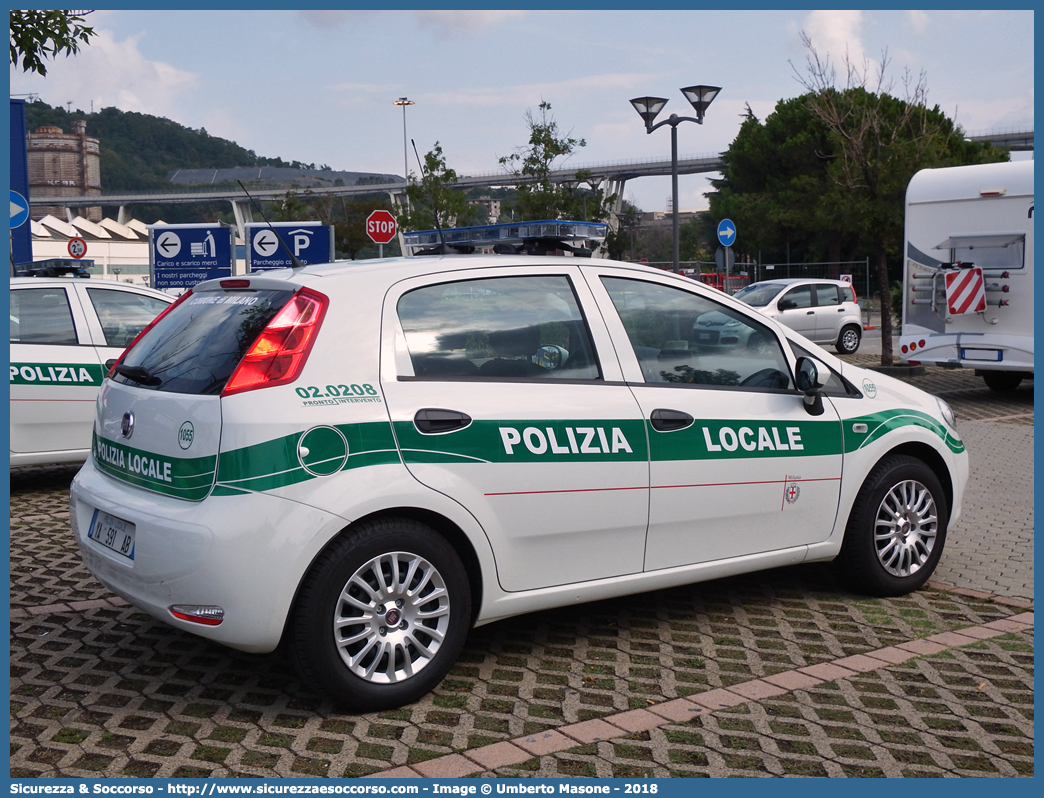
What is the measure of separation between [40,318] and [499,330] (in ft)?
16.8

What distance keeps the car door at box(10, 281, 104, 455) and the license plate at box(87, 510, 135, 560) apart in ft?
13.0

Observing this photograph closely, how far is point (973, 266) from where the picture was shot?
45.3 ft

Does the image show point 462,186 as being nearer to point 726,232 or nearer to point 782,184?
point 782,184

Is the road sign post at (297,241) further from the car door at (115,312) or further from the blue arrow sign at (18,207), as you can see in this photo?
the car door at (115,312)

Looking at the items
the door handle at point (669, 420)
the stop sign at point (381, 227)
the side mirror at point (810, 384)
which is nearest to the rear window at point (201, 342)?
the door handle at point (669, 420)

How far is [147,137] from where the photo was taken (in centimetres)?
10662

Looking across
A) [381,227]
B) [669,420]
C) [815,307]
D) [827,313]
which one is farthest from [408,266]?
[381,227]

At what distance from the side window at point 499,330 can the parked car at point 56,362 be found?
180 inches

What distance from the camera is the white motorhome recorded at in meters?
13.4

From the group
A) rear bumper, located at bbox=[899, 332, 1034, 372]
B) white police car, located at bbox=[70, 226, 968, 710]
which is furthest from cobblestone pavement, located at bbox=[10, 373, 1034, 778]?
rear bumper, located at bbox=[899, 332, 1034, 372]

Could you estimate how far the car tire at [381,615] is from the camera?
3.76m

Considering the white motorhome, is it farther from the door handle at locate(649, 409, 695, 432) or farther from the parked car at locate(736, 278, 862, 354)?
the door handle at locate(649, 409, 695, 432)

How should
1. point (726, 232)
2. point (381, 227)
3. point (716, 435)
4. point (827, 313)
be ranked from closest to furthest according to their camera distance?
1. point (716, 435)
2. point (827, 313)
3. point (381, 227)
4. point (726, 232)

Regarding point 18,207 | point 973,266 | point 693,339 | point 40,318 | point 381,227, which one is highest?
point 381,227
